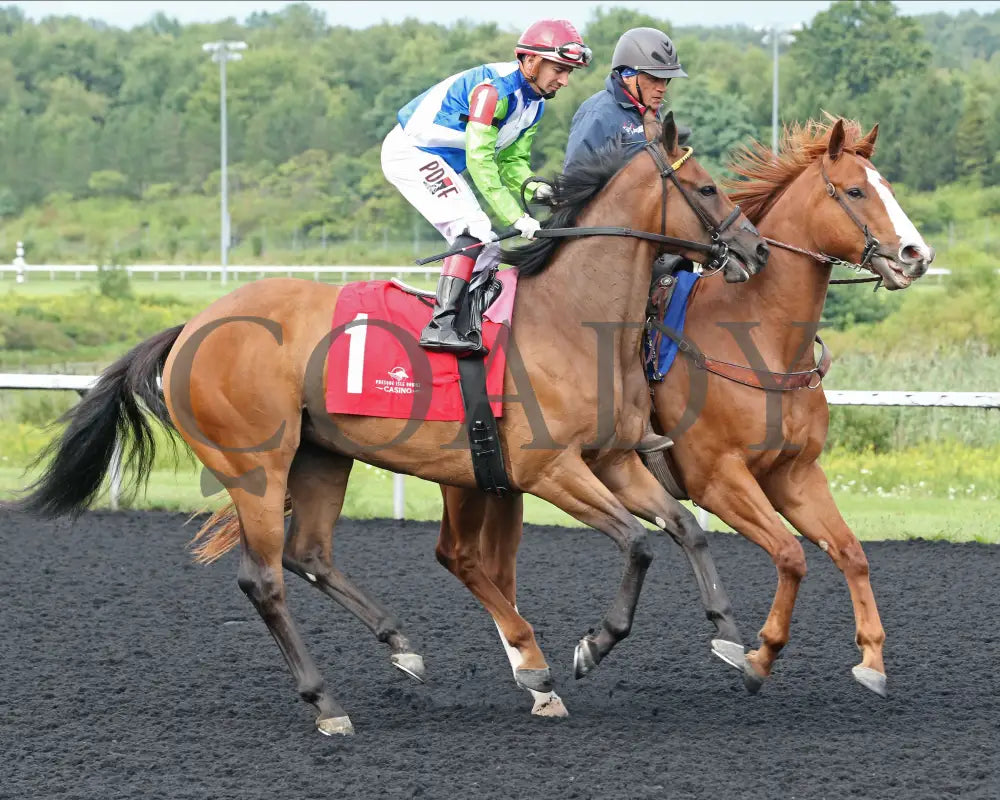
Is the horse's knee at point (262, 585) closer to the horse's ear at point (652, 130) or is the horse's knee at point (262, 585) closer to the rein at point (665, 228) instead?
the rein at point (665, 228)

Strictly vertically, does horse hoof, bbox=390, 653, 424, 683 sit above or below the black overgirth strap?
below

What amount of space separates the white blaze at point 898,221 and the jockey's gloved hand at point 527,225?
1197mm

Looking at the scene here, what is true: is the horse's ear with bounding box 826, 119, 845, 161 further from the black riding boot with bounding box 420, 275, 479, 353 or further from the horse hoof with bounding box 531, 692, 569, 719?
the horse hoof with bounding box 531, 692, 569, 719

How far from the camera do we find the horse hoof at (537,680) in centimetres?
Answer: 457

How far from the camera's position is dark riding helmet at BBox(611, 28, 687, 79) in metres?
5.02

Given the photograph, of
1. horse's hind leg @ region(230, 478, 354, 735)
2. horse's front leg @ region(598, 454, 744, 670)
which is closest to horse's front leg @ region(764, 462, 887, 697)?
horse's front leg @ region(598, 454, 744, 670)

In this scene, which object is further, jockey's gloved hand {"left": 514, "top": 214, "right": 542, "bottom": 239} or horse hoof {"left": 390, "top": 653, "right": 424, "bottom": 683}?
horse hoof {"left": 390, "top": 653, "right": 424, "bottom": 683}

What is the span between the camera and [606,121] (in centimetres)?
→ 505

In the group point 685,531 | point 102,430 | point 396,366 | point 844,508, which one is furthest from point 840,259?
point 844,508

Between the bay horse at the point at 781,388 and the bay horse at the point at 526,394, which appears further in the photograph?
the bay horse at the point at 781,388

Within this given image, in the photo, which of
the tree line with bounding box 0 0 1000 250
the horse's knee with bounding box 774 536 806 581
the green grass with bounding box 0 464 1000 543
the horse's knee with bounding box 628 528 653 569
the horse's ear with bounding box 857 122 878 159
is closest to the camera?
the horse's knee with bounding box 628 528 653 569

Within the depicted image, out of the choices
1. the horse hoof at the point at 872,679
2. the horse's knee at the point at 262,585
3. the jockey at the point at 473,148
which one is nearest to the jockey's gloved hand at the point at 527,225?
the jockey at the point at 473,148

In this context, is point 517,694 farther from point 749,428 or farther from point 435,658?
point 749,428

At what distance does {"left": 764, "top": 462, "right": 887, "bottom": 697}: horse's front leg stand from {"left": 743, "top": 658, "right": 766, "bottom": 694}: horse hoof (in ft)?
1.06
